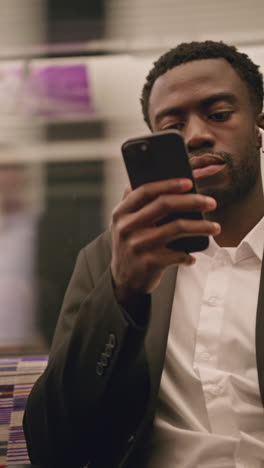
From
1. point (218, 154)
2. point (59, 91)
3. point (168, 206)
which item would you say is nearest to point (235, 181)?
point (218, 154)

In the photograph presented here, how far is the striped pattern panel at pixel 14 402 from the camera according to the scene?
1.35 m

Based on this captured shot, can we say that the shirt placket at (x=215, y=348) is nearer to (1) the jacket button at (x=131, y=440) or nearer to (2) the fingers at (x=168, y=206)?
(1) the jacket button at (x=131, y=440)

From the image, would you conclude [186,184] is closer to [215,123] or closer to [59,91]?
[215,123]

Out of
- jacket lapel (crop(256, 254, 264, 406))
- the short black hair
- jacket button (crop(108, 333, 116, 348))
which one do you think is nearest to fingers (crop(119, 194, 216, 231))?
jacket button (crop(108, 333, 116, 348))

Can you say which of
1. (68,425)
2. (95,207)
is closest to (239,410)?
(68,425)

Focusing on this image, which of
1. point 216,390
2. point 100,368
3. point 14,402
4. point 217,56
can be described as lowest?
point 14,402

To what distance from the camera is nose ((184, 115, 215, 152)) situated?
119 centimetres

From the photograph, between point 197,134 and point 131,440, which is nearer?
point 131,440

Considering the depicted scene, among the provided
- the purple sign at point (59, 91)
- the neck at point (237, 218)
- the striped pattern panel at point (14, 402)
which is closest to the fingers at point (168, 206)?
the neck at point (237, 218)

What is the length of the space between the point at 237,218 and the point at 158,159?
565mm

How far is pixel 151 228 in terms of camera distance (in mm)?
Answer: 781

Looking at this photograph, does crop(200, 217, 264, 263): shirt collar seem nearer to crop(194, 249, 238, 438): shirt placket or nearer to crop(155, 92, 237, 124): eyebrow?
crop(194, 249, 238, 438): shirt placket

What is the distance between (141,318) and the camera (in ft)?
2.90

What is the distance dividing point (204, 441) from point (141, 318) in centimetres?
37
